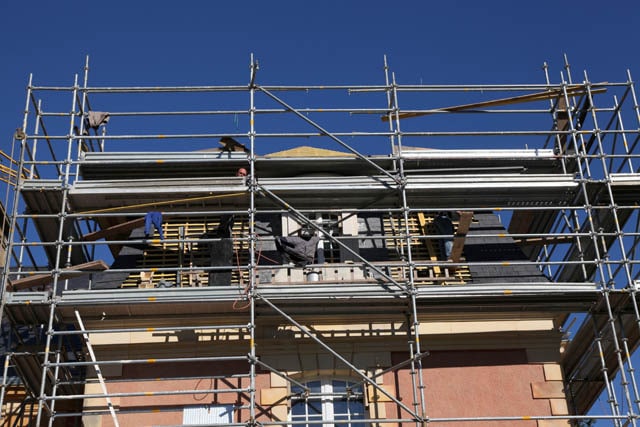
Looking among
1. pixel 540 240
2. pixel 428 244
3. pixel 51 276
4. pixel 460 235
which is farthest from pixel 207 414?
pixel 540 240

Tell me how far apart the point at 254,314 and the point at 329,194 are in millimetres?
2682

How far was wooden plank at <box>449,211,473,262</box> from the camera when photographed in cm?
1777

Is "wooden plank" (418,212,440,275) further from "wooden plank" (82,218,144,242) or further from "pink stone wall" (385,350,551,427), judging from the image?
"wooden plank" (82,218,144,242)

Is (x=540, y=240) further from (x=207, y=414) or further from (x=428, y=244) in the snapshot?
(x=207, y=414)

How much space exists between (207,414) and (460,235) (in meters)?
5.24

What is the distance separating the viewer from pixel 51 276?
17.2m

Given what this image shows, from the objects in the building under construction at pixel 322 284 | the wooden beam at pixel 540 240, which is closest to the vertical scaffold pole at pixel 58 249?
the building under construction at pixel 322 284

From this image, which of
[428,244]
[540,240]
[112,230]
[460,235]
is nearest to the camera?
[460,235]

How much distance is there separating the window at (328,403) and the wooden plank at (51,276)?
3796 mm

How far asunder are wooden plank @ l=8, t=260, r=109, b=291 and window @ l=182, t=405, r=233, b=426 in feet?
8.95

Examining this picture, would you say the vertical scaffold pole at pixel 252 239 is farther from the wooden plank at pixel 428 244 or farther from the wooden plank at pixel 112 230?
the wooden plank at pixel 428 244

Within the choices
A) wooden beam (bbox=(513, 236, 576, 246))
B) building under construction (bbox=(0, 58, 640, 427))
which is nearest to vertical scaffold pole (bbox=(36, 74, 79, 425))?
building under construction (bbox=(0, 58, 640, 427))

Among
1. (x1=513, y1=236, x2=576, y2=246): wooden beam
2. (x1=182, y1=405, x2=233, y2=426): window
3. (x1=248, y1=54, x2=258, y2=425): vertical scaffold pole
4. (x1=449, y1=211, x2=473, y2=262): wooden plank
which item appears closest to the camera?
(x1=248, y1=54, x2=258, y2=425): vertical scaffold pole

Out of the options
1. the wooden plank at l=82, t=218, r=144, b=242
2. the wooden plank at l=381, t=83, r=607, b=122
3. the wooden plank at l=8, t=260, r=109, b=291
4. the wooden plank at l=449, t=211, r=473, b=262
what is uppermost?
the wooden plank at l=381, t=83, r=607, b=122
